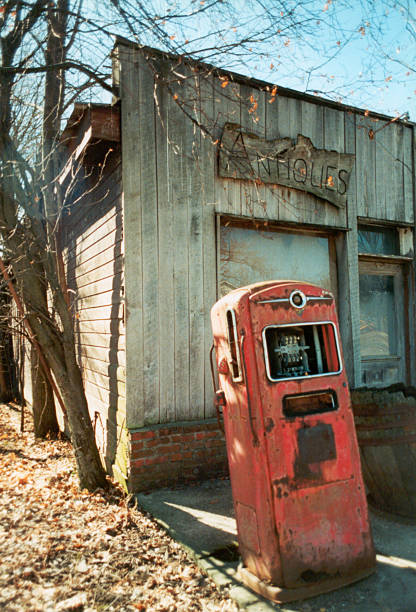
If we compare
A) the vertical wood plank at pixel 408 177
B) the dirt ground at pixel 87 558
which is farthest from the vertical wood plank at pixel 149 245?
the vertical wood plank at pixel 408 177

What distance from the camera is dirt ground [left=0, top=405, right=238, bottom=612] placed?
9.77 feet

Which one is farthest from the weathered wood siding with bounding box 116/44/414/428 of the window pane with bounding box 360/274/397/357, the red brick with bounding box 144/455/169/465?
the window pane with bounding box 360/274/397/357

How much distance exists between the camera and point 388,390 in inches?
168

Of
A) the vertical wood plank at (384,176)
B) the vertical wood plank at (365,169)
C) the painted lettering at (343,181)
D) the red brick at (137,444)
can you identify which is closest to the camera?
the red brick at (137,444)

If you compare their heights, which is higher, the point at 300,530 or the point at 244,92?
the point at 244,92

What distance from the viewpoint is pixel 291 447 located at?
2902 millimetres

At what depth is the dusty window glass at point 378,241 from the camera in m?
6.66

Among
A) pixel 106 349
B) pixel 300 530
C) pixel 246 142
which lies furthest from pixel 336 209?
pixel 300 530

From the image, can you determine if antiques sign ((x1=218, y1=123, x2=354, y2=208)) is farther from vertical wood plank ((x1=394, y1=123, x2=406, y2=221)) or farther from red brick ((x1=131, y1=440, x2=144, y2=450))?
red brick ((x1=131, y1=440, x2=144, y2=450))

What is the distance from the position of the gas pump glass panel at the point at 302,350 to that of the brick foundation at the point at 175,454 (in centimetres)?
213

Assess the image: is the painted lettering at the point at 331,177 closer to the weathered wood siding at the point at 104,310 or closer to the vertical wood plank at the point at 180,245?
the vertical wood plank at the point at 180,245

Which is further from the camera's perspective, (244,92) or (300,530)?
(244,92)

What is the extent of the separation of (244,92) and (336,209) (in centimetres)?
187

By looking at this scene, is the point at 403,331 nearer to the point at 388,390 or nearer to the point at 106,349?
the point at 388,390
